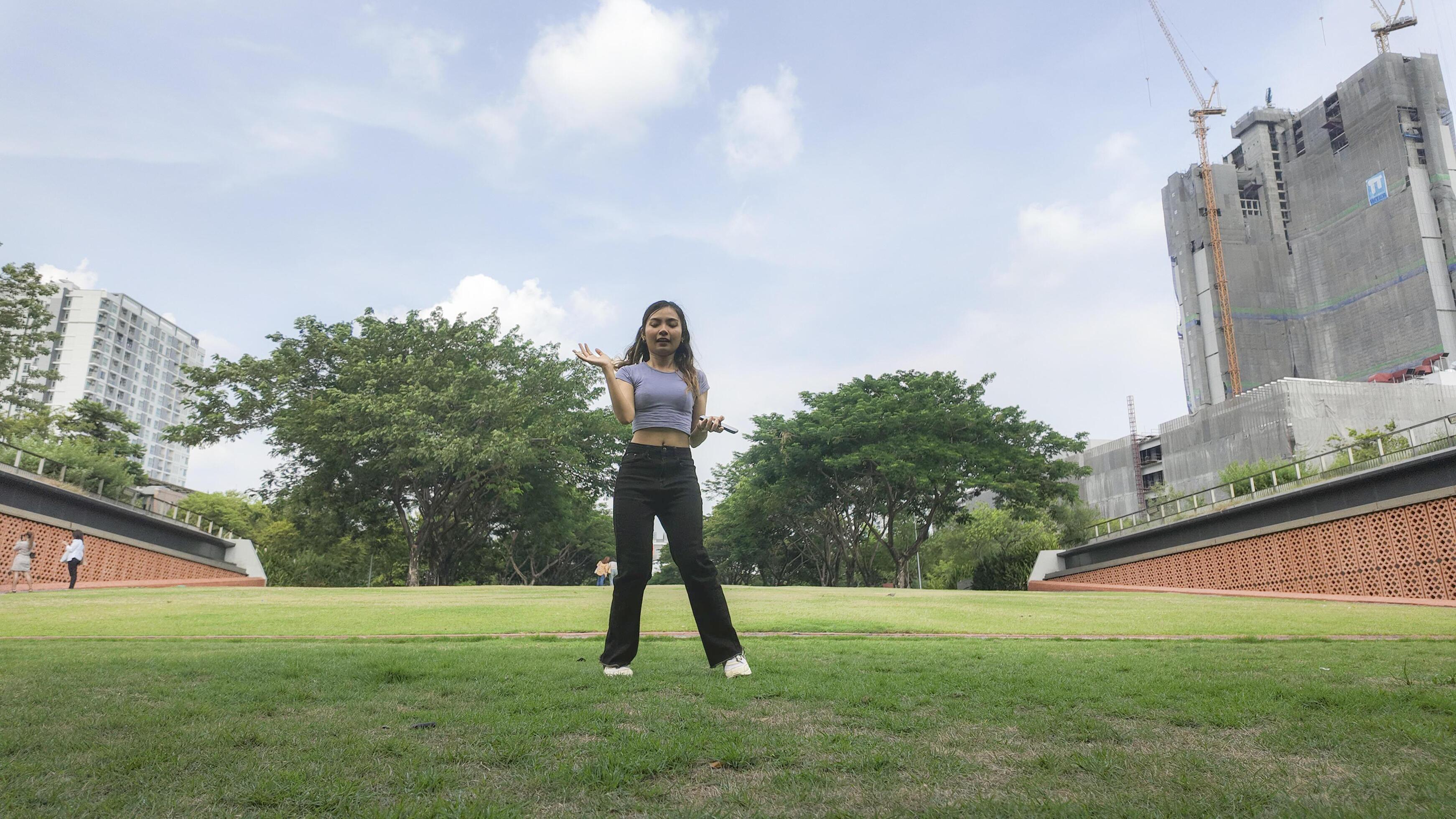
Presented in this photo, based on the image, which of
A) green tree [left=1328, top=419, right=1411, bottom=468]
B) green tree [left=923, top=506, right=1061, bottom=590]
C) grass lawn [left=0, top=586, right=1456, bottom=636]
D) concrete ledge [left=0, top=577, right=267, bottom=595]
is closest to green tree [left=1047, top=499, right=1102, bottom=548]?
green tree [left=923, top=506, right=1061, bottom=590]

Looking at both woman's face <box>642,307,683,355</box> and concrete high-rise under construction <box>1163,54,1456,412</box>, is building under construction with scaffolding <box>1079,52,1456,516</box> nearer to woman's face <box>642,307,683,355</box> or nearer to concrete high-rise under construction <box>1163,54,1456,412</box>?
concrete high-rise under construction <box>1163,54,1456,412</box>

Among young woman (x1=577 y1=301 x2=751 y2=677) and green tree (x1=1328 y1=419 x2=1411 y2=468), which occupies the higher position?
green tree (x1=1328 y1=419 x2=1411 y2=468)

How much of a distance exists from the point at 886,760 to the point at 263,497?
3724 centimetres

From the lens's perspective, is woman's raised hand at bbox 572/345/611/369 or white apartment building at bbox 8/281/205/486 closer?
woman's raised hand at bbox 572/345/611/369

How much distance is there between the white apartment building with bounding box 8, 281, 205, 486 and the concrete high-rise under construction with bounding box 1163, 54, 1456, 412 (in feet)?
377

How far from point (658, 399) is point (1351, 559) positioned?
24714 mm

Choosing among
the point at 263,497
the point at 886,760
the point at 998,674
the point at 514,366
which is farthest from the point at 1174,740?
the point at 263,497

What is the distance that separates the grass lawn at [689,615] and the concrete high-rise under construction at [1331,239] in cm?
6464

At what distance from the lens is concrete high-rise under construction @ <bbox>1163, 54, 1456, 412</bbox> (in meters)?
65.8

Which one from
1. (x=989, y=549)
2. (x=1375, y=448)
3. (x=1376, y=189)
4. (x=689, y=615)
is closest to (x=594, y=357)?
(x=689, y=615)

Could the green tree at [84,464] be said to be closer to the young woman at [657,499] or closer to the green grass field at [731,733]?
the green grass field at [731,733]

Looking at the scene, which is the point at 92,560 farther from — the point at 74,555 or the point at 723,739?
the point at 723,739

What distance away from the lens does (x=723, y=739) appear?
315 cm

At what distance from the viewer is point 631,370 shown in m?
5.34
